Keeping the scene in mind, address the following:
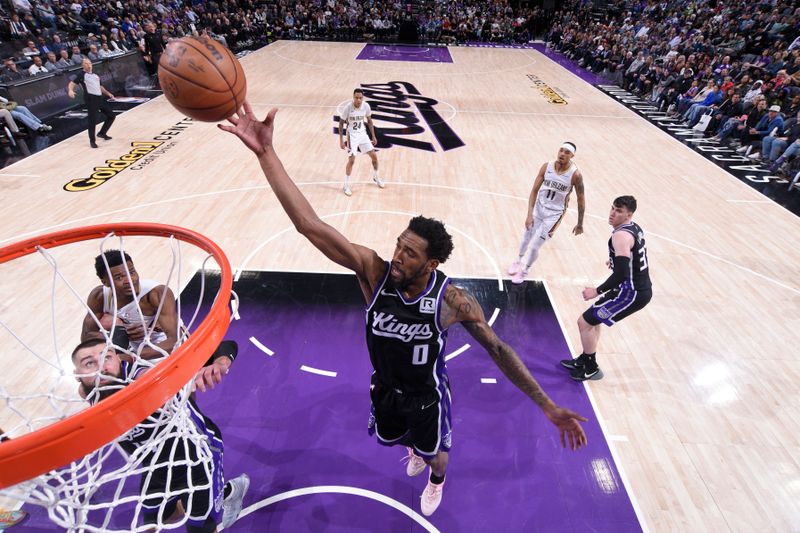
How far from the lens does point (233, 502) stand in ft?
9.83

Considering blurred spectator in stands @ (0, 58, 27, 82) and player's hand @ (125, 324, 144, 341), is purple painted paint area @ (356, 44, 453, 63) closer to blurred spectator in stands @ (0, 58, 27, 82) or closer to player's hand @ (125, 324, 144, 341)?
blurred spectator in stands @ (0, 58, 27, 82)

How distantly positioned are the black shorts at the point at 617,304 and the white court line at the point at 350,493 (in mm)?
2181

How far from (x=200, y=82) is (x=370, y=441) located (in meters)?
2.72

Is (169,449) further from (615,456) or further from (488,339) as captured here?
(615,456)

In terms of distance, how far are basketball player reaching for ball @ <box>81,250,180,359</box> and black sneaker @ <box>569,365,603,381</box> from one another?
3309 mm

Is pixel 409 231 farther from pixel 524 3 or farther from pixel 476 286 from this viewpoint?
pixel 524 3

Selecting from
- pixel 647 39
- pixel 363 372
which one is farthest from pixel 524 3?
pixel 363 372

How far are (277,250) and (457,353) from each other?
275 cm

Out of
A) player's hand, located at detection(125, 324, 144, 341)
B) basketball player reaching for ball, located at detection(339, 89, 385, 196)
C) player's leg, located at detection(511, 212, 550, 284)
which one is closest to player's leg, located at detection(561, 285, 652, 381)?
player's leg, located at detection(511, 212, 550, 284)

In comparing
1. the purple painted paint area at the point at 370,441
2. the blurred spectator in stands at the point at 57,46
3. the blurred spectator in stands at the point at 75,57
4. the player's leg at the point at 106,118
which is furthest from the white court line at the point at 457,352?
the blurred spectator in stands at the point at 57,46

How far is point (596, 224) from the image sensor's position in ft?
22.3

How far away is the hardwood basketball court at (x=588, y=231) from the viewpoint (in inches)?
142

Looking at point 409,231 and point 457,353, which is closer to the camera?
point 409,231

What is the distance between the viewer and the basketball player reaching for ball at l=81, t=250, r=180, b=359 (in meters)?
2.84
